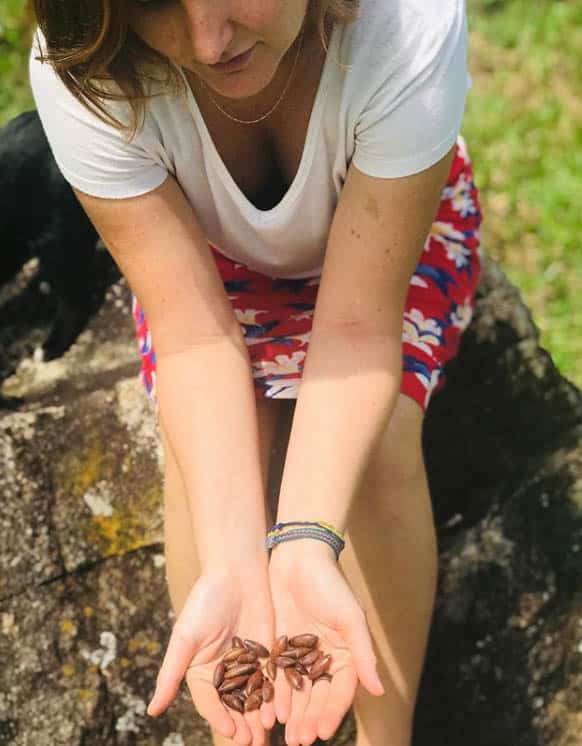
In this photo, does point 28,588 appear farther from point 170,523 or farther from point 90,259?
point 90,259

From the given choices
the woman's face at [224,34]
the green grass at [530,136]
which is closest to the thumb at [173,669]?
the woman's face at [224,34]

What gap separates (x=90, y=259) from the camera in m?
2.79

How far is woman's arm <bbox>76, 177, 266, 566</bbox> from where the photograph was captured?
5.64 feet

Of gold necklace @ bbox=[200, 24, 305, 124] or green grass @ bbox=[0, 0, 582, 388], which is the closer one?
gold necklace @ bbox=[200, 24, 305, 124]

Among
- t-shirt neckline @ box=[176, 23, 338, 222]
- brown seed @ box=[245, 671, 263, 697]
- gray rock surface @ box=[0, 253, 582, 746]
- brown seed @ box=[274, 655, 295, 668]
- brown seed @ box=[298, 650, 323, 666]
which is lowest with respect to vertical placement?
gray rock surface @ box=[0, 253, 582, 746]

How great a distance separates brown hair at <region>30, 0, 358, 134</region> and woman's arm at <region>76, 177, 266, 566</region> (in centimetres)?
19

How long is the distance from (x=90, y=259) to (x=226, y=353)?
3.60 feet

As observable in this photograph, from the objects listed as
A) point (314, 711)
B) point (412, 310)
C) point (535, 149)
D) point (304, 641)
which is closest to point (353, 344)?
point (412, 310)

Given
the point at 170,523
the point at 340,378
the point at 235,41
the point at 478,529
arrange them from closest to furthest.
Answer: the point at 235,41 < the point at 340,378 < the point at 170,523 < the point at 478,529

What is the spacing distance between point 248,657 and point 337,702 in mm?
170

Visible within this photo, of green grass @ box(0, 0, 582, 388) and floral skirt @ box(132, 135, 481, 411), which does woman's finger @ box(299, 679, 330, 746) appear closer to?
floral skirt @ box(132, 135, 481, 411)

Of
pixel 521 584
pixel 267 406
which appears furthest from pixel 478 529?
pixel 267 406

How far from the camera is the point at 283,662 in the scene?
5.16 ft

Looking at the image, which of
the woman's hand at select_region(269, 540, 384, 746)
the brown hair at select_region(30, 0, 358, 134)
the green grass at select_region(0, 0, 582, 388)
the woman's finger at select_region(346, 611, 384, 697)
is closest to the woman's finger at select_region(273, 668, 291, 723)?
the woman's hand at select_region(269, 540, 384, 746)
